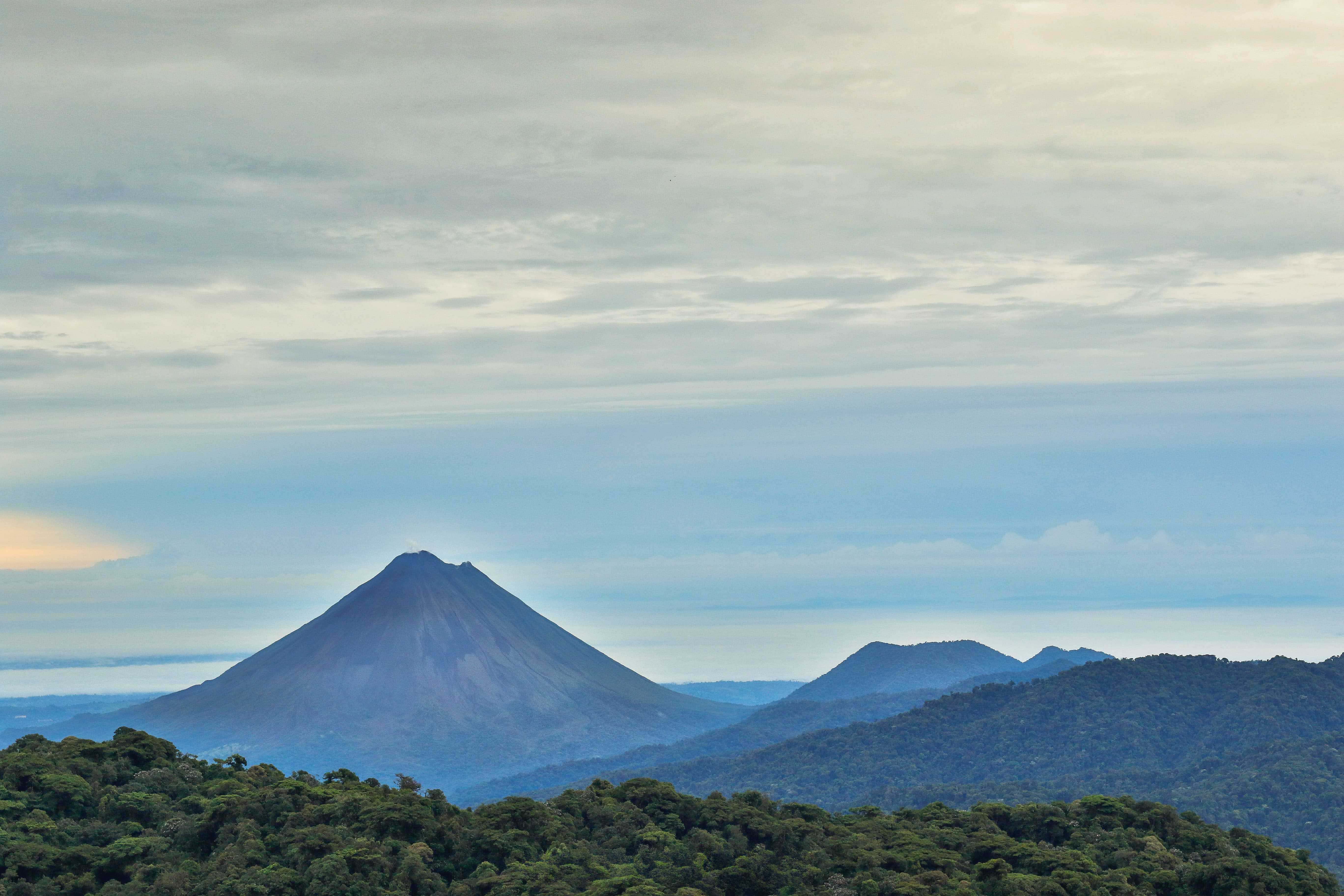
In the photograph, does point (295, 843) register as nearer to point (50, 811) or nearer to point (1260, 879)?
point (50, 811)

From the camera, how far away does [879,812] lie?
3354 inches

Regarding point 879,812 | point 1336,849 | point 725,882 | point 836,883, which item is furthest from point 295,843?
point 1336,849

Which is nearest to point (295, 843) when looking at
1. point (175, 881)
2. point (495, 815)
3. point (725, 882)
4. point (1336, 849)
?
point (175, 881)

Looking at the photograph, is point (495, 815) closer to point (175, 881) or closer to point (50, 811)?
point (175, 881)

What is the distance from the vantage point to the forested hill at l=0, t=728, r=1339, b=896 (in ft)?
197

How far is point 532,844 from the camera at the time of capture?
218 ft

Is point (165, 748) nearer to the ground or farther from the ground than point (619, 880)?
farther from the ground

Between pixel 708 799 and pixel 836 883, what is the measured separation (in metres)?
15.0

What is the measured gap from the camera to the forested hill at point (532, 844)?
60188mm

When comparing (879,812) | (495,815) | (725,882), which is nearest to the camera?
(725,882)

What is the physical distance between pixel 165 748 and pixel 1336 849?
161296 millimetres

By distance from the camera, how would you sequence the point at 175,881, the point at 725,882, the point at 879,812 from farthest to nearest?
the point at 879,812 < the point at 725,882 < the point at 175,881

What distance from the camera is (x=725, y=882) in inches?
2525

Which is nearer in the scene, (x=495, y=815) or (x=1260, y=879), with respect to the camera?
(x=1260, y=879)
